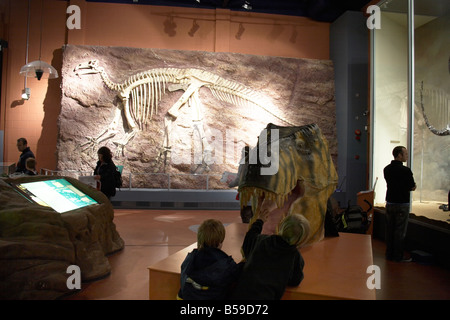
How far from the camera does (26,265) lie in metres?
2.69

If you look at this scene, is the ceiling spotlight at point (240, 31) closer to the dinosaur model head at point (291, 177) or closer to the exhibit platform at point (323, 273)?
the dinosaur model head at point (291, 177)

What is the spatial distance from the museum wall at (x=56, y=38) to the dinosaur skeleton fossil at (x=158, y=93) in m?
0.97

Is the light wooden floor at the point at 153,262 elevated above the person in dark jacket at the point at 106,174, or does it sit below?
below

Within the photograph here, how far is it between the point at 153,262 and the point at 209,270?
2.15 m

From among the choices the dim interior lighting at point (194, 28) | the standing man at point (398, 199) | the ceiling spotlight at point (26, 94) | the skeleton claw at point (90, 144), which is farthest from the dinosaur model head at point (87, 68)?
the standing man at point (398, 199)

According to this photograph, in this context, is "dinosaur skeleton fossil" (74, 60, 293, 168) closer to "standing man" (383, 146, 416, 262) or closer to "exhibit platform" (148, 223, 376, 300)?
"standing man" (383, 146, 416, 262)

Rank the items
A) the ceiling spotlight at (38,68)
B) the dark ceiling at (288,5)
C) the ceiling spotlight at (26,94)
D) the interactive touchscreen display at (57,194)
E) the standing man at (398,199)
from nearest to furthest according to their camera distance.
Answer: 1. the interactive touchscreen display at (57,194)
2. the standing man at (398,199)
3. the ceiling spotlight at (38,68)
4. the ceiling spotlight at (26,94)
5. the dark ceiling at (288,5)

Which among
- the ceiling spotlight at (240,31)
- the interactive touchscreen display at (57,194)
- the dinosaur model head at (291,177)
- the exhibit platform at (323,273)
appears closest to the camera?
the exhibit platform at (323,273)

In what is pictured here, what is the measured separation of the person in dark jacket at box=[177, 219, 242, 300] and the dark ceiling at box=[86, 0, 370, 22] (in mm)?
7628

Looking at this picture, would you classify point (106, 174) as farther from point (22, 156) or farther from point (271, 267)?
point (271, 267)

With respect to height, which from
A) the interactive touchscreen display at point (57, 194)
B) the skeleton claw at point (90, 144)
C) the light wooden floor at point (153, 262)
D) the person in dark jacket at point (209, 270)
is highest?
the skeleton claw at point (90, 144)

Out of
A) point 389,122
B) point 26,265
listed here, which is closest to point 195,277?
point 26,265

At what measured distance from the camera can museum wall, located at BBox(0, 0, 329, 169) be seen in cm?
875

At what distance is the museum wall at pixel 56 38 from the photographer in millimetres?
8750
